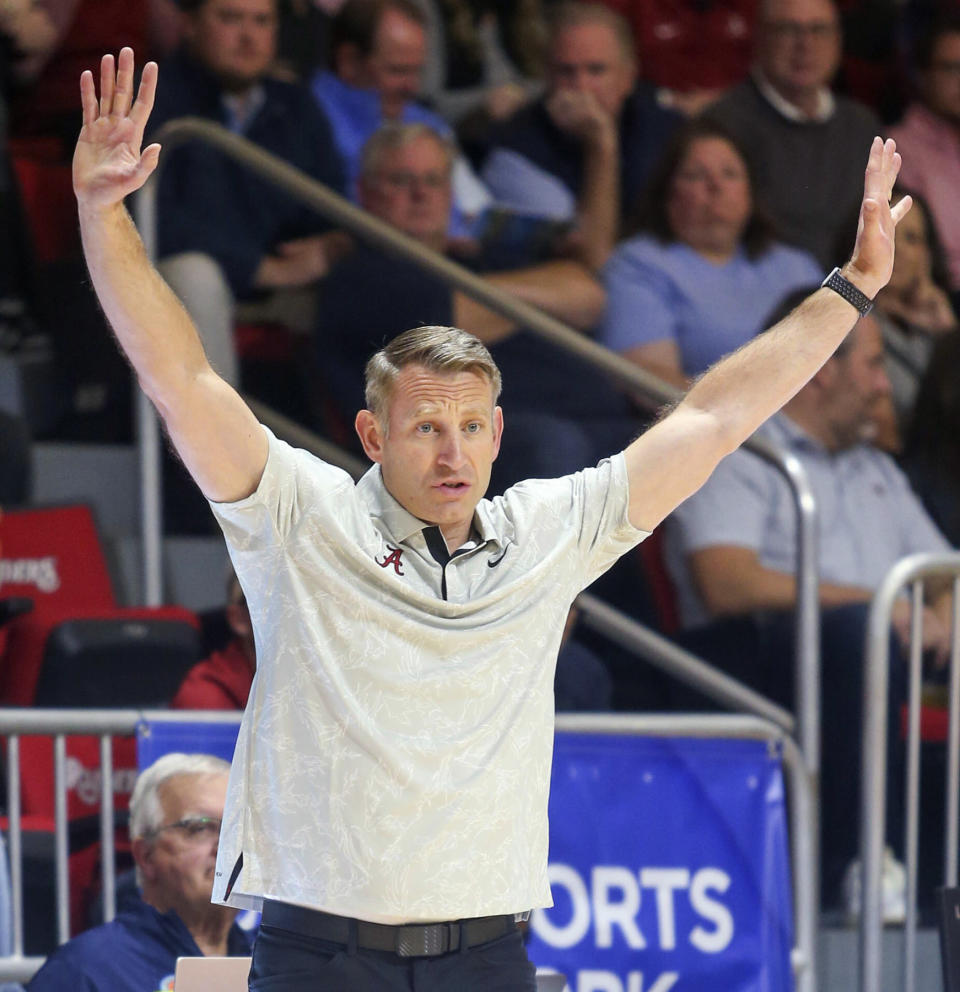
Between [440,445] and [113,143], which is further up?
[113,143]

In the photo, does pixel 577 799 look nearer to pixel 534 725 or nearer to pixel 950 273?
pixel 534 725

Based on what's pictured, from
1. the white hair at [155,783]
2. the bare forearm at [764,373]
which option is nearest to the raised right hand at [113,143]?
the bare forearm at [764,373]

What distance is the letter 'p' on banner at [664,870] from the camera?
4.05 m

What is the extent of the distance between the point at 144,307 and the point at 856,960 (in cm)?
291

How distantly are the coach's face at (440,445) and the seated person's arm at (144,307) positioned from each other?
230 mm

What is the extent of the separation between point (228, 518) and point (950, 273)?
4.46m

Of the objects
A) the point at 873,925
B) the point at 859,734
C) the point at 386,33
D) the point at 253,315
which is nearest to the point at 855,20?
the point at 386,33

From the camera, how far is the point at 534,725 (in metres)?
2.54

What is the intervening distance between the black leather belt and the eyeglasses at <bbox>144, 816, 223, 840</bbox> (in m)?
1.41

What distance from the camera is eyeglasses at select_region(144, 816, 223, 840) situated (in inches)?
150

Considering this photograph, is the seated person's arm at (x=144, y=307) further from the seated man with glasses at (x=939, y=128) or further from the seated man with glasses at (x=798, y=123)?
the seated man with glasses at (x=939, y=128)

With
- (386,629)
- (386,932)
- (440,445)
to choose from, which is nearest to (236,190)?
(440,445)

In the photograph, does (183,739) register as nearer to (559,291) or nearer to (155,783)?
(155,783)

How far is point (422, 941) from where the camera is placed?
2.42 meters
